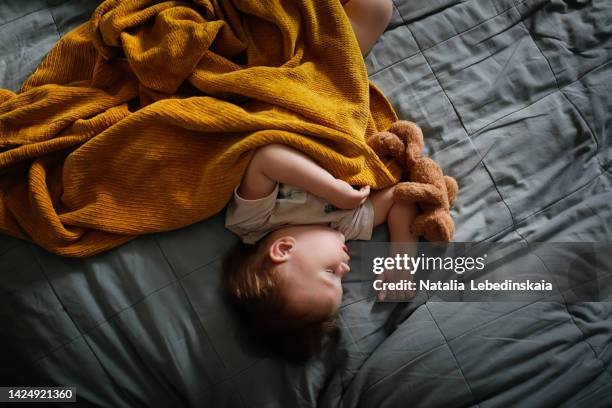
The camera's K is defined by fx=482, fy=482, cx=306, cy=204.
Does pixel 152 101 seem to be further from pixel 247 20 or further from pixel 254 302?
pixel 254 302

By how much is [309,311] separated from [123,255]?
37 centimetres

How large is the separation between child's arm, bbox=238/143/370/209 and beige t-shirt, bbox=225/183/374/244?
0.08ft

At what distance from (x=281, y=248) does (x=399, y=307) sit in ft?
0.89

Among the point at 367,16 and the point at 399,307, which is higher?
the point at 367,16

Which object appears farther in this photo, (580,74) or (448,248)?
(580,74)

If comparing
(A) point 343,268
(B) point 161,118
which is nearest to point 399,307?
(A) point 343,268

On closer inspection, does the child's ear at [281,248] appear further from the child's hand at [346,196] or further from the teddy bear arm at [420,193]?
the teddy bear arm at [420,193]

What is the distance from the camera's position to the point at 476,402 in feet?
2.87

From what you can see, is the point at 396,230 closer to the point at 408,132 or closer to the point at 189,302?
the point at 408,132

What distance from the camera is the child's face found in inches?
35.1

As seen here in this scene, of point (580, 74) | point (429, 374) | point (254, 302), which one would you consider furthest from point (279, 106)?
point (580, 74)

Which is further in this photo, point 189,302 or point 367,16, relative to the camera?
point 367,16

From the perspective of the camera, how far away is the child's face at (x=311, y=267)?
2.92ft

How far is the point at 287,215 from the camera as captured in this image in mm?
967
